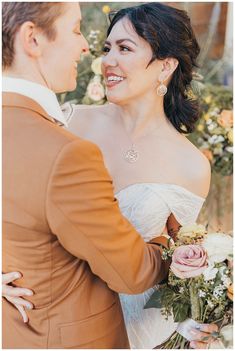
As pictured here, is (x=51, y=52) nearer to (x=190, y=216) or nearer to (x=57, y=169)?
(x=57, y=169)

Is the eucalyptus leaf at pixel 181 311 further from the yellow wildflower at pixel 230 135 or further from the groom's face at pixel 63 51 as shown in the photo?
the yellow wildflower at pixel 230 135

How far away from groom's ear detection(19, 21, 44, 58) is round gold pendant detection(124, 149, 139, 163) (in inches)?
32.5

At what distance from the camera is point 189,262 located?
5.30ft

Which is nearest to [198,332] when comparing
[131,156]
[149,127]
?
[131,156]

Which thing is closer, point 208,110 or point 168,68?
point 168,68

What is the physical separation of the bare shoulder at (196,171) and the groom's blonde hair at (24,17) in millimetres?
927

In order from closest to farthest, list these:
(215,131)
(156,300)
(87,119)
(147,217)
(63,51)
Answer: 1. (63,51)
2. (156,300)
3. (147,217)
4. (87,119)
5. (215,131)

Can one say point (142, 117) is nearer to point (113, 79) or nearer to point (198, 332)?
point (113, 79)

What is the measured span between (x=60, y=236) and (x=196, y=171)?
920mm

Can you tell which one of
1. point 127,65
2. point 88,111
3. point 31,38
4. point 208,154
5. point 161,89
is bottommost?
point 208,154

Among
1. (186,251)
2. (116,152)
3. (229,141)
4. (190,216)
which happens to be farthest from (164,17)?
(229,141)

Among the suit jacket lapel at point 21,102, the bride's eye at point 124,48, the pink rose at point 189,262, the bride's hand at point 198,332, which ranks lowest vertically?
the bride's hand at point 198,332

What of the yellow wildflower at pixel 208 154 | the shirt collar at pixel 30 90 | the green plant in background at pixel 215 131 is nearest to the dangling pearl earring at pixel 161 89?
the shirt collar at pixel 30 90

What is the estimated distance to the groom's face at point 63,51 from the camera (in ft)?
4.81
